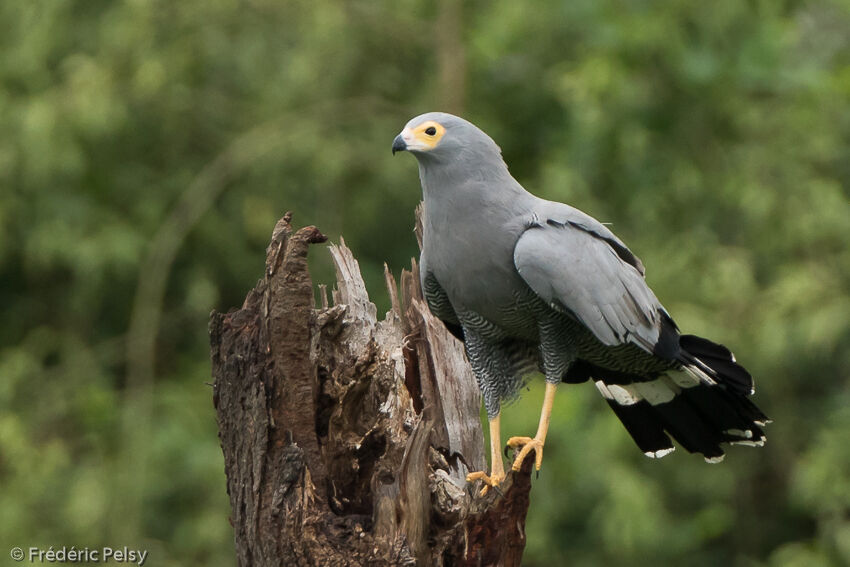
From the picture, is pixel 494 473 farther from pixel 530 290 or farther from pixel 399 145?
pixel 399 145

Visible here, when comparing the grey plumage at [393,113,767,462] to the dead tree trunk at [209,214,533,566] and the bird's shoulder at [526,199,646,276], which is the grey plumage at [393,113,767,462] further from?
the dead tree trunk at [209,214,533,566]

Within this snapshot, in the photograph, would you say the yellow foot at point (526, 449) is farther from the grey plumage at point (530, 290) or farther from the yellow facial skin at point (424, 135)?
the yellow facial skin at point (424, 135)

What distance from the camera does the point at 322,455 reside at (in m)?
3.49

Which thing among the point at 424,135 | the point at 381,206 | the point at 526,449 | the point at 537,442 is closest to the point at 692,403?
the point at 537,442

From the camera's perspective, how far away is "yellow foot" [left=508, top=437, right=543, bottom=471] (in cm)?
362

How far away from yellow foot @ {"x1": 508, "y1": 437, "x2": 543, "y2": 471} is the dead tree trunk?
0.20ft

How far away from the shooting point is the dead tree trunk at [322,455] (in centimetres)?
329

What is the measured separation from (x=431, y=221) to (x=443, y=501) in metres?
0.98

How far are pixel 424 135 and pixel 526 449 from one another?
113 centimetres

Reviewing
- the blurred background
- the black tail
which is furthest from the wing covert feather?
the blurred background

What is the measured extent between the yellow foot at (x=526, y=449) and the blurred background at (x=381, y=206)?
3028 mm

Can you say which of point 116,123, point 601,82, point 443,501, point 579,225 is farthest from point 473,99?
point 443,501

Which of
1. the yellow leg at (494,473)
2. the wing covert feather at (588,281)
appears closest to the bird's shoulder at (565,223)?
the wing covert feather at (588,281)

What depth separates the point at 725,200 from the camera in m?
7.60
